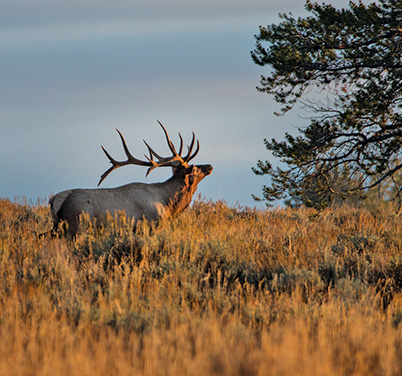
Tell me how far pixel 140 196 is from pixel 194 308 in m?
4.93

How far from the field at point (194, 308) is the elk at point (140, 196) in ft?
1.29

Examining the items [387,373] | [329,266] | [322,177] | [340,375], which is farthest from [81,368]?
[322,177]

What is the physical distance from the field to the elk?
39 cm

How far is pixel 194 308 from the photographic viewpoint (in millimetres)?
6633

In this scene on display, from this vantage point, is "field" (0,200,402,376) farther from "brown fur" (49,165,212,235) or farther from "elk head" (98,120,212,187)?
"elk head" (98,120,212,187)

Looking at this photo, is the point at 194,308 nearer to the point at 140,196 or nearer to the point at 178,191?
the point at 140,196

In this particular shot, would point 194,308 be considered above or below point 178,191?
below

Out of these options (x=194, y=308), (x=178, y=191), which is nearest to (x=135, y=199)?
(x=178, y=191)

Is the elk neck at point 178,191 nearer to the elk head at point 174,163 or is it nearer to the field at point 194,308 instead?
the elk head at point 174,163

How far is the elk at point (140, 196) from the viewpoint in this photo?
10.4 meters

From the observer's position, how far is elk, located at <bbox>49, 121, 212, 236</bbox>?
1041cm

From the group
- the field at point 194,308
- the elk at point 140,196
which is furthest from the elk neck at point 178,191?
the field at point 194,308

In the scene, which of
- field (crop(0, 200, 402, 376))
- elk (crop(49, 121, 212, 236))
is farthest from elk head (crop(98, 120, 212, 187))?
field (crop(0, 200, 402, 376))

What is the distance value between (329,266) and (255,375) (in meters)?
4.22
